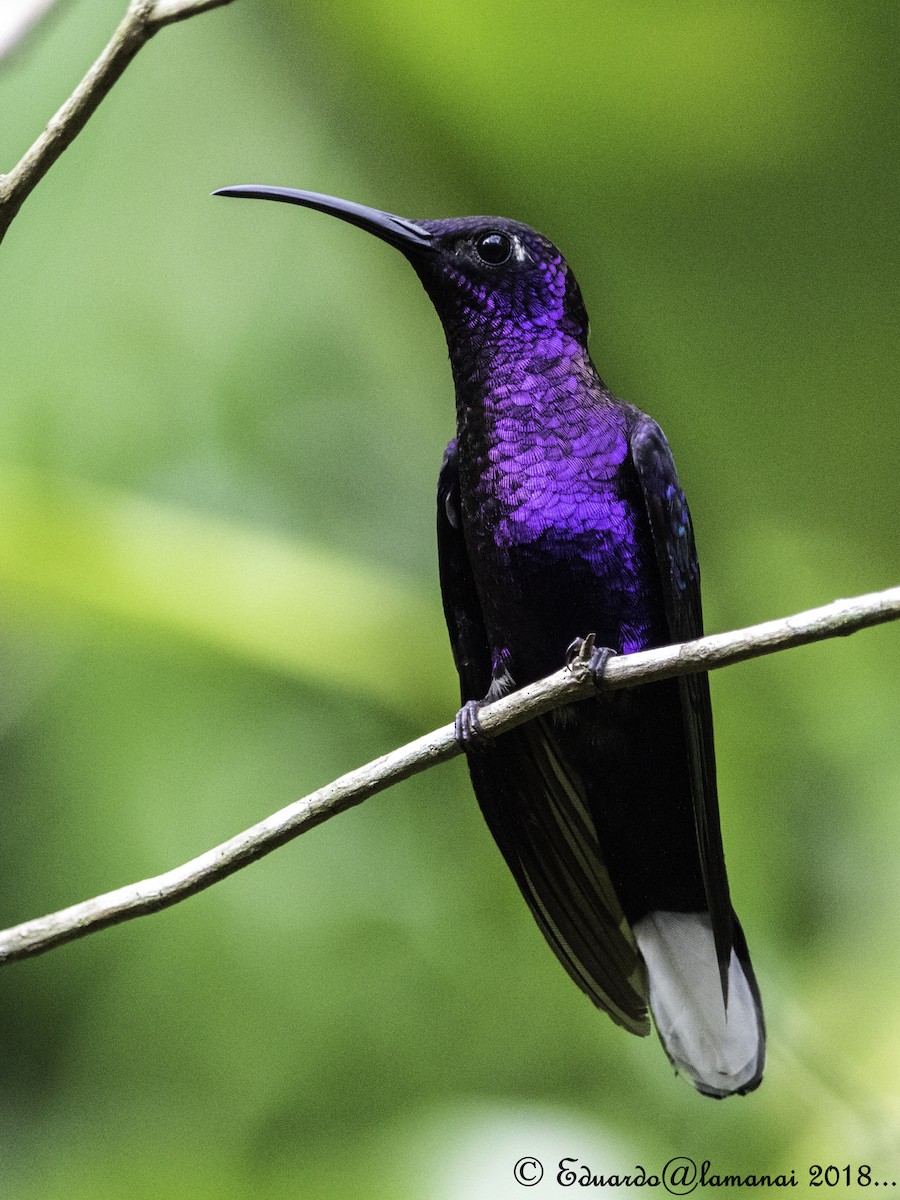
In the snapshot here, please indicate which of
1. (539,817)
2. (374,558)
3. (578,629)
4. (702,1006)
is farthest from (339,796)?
(374,558)

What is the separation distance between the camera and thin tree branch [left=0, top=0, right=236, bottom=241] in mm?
1205

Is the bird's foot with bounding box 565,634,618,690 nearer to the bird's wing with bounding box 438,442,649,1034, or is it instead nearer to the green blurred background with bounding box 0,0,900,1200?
the bird's wing with bounding box 438,442,649,1034

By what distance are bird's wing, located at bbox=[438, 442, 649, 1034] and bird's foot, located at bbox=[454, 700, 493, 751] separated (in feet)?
0.56

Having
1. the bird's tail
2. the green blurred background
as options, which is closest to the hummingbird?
the bird's tail

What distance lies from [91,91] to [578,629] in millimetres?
884

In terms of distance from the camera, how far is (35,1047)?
210cm

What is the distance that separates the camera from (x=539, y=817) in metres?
1.79

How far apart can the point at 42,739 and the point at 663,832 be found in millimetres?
1203

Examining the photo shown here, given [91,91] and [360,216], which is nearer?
[91,91]

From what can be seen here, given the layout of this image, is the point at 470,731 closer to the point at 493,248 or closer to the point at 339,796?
the point at 339,796

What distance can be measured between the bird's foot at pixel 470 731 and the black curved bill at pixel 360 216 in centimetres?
65

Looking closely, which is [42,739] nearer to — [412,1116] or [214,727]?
[214,727]

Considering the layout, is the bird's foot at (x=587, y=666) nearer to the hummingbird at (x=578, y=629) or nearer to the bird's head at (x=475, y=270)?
the hummingbird at (x=578, y=629)

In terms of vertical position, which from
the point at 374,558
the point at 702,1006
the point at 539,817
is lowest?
the point at 702,1006
